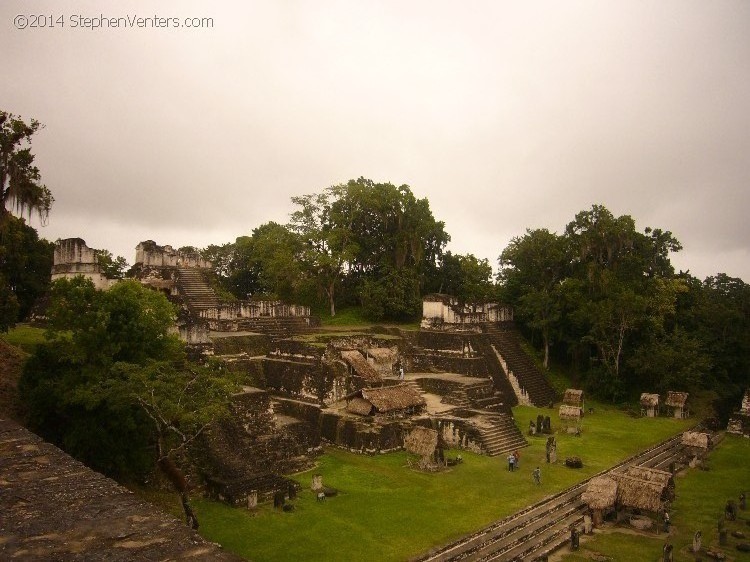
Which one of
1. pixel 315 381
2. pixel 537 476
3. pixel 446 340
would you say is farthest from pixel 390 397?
pixel 446 340

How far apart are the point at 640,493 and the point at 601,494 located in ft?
2.92

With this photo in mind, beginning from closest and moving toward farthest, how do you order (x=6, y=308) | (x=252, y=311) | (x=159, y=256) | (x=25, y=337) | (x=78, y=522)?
(x=78, y=522), (x=6, y=308), (x=25, y=337), (x=252, y=311), (x=159, y=256)

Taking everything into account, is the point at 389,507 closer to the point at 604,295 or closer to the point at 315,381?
the point at 315,381

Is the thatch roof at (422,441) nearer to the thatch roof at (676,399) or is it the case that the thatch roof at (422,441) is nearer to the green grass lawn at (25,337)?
the green grass lawn at (25,337)

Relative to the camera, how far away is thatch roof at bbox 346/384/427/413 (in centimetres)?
1803

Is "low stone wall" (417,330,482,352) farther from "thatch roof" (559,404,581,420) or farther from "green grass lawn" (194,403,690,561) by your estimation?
"green grass lawn" (194,403,690,561)

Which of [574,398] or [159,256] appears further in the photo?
[159,256]

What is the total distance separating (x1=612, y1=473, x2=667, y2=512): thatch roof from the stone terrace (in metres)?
11.8

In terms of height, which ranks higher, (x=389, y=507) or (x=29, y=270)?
(x=29, y=270)

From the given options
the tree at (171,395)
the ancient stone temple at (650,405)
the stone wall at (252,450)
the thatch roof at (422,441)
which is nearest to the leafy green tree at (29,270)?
the stone wall at (252,450)

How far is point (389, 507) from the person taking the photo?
12.9 m

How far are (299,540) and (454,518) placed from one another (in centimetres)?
366

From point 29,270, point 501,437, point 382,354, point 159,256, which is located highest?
point 159,256

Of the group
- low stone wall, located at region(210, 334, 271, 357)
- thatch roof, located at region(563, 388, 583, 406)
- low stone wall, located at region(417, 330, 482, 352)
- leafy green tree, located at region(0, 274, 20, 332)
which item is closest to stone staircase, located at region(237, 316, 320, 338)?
low stone wall, located at region(210, 334, 271, 357)
